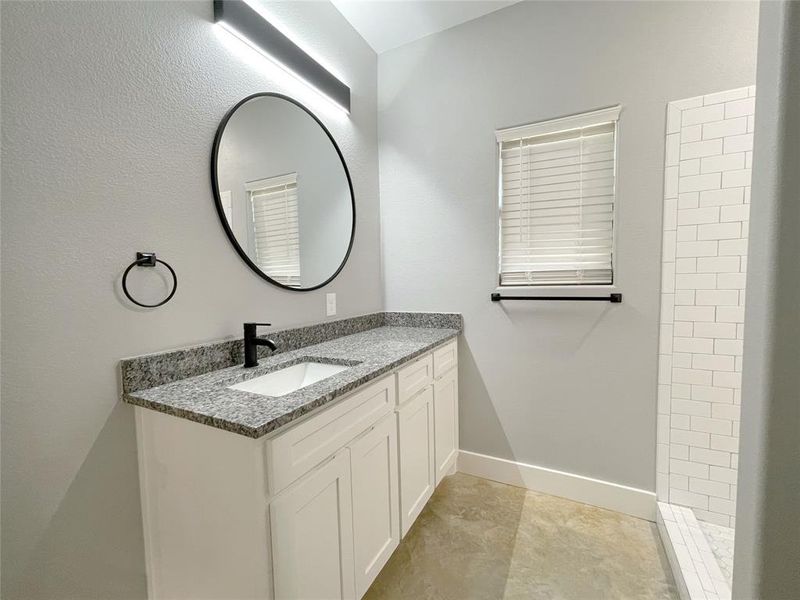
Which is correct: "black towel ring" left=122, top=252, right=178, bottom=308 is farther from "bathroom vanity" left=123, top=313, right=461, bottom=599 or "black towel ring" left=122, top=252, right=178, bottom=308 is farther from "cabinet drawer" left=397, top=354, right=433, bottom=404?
"cabinet drawer" left=397, top=354, right=433, bottom=404

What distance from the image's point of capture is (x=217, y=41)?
4.32 ft

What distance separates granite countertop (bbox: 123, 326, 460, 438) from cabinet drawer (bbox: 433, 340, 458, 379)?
13cm

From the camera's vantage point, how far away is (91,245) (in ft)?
3.22

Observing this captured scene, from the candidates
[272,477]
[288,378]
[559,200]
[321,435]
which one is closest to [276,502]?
[272,477]

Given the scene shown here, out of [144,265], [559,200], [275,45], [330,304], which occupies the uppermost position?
[275,45]

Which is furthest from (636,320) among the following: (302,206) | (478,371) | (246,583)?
(246,583)

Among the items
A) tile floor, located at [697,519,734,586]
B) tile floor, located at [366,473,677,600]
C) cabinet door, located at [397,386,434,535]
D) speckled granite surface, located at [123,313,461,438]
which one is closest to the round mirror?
speckled granite surface, located at [123,313,461,438]

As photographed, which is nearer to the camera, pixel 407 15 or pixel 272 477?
pixel 272 477

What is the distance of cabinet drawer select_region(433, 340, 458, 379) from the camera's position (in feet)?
5.97

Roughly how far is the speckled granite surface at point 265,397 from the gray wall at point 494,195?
0.62 meters

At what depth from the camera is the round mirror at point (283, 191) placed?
1.37 meters

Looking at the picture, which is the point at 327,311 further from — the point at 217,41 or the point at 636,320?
the point at 636,320

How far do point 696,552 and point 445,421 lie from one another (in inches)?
46.5

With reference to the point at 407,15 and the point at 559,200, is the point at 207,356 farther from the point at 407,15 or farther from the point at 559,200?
the point at 407,15
